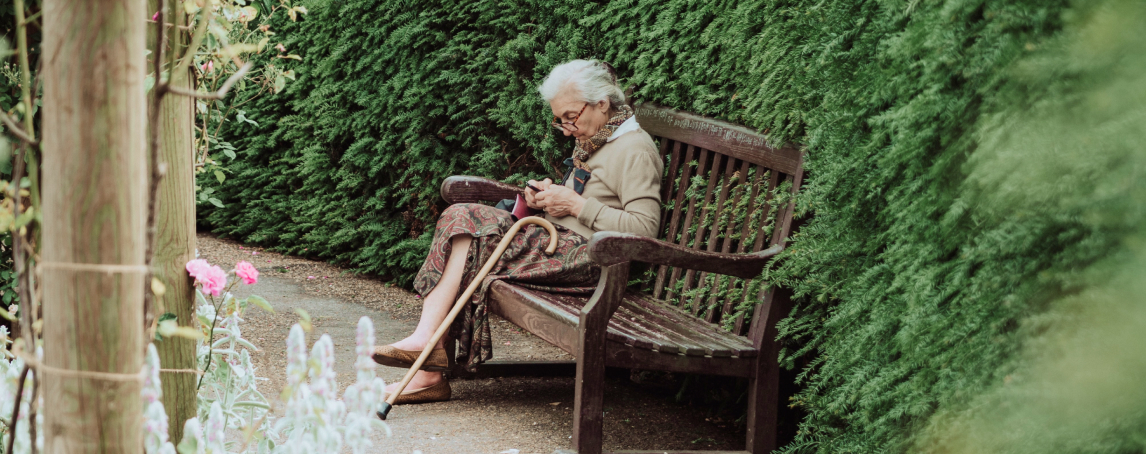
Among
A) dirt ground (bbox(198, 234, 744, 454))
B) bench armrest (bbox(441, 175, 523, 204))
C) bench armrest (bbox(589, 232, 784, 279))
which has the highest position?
bench armrest (bbox(441, 175, 523, 204))

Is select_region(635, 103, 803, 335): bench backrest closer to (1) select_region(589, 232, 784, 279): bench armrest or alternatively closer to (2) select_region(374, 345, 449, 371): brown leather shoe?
(1) select_region(589, 232, 784, 279): bench armrest

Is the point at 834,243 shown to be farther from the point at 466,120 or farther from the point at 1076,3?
the point at 466,120

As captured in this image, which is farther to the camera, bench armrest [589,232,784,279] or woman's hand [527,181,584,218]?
woman's hand [527,181,584,218]

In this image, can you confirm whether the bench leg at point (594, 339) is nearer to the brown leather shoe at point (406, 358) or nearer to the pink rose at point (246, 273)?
the brown leather shoe at point (406, 358)

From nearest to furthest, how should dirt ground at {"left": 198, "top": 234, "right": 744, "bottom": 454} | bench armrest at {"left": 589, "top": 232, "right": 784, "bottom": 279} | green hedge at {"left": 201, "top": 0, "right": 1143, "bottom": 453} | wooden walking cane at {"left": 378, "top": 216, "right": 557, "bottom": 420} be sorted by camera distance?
green hedge at {"left": 201, "top": 0, "right": 1143, "bottom": 453} → bench armrest at {"left": 589, "top": 232, "right": 784, "bottom": 279} → dirt ground at {"left": 198, "top": 234, "right": 744, "bottom": 454} → wooden walking cane at {"left": 378, "top": 216, "right": 557, "bottom": 420}

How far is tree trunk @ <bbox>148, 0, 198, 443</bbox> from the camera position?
6.25 ft

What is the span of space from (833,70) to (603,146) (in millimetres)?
1525

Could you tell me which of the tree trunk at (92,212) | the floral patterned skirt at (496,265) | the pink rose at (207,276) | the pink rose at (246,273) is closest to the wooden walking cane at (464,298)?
the floral patterned skirt at (496,265)

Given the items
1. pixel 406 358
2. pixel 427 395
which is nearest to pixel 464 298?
pixel 406 358

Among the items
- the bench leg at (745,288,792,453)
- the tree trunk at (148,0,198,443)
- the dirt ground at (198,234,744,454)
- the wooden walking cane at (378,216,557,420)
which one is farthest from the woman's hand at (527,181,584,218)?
the tree trunk at (148,0,198,443)

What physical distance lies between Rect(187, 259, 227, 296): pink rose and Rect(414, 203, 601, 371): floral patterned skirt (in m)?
1.58

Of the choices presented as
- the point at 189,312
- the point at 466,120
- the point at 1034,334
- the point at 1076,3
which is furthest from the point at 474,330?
the point at 1076,3

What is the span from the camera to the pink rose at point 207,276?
187 cm

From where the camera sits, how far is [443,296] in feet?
11.5
